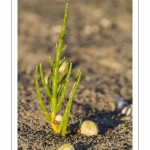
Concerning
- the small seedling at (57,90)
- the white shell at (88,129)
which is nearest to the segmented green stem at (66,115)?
the small seedling at (57,90)

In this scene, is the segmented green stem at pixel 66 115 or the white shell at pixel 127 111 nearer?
the segmented green stem at pixel 66 115

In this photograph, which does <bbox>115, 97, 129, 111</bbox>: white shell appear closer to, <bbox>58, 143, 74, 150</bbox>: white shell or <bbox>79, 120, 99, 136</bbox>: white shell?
<bbox>79, 120, 99, 136</bbox>: white shell

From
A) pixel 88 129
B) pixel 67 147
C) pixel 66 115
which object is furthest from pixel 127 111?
pixel 67 147

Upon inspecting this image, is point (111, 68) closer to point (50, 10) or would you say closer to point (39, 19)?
point (39, 19)

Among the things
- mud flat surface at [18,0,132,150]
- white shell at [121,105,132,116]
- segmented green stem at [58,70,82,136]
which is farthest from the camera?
white shell at [121,105,132,116]

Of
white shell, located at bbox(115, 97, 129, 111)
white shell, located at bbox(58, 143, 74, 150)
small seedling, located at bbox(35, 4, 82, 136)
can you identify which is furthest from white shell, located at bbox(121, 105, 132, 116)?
white shell, located at bbox(58, 143, 74, 150)

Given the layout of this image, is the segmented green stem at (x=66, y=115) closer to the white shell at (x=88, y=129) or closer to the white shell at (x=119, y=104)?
the white shell at (x=88, y=129)

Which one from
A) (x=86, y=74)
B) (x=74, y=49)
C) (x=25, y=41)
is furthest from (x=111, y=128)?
(x=25, y=41)

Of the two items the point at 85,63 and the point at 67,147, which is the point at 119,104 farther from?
the point at 85,63

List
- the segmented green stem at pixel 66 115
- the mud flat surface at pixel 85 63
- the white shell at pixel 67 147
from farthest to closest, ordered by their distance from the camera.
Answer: the mud flat surface at pixel 85 63 < the segmented green stem at pixel 66 115 < the white shell at pixel 67 147
